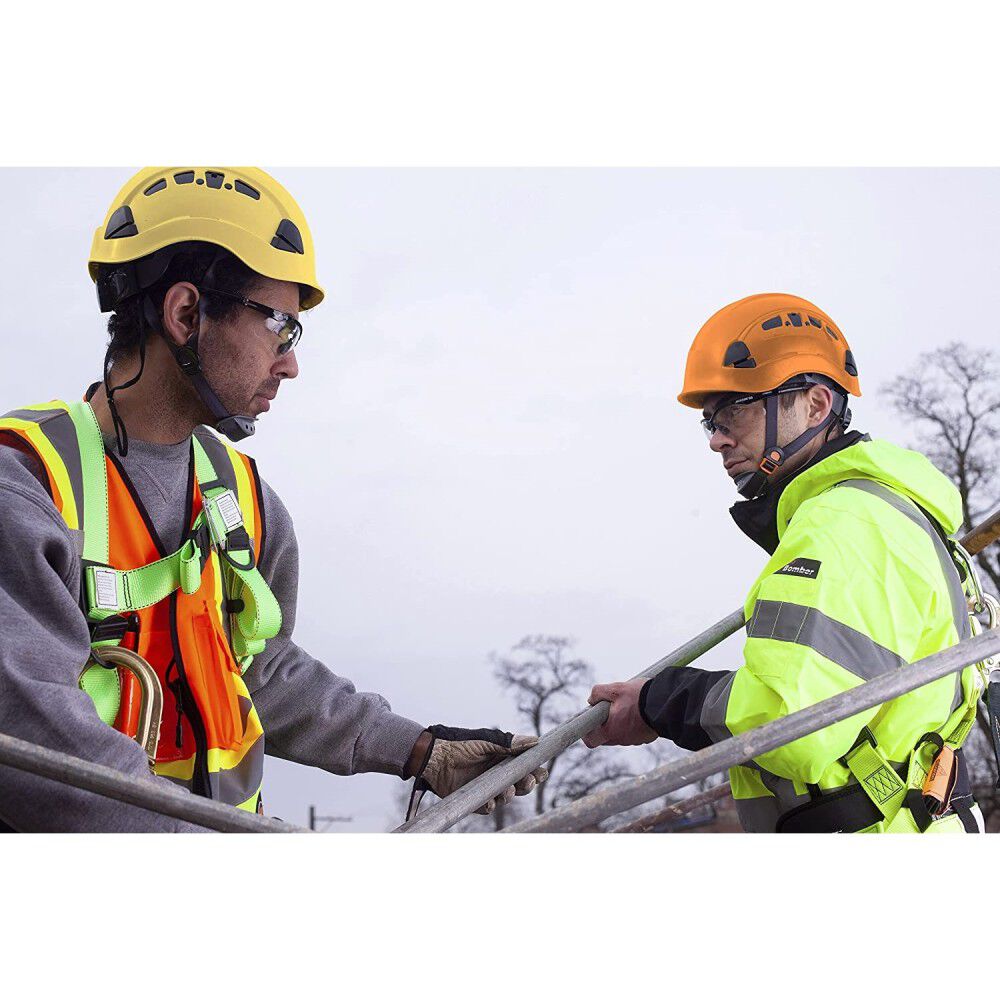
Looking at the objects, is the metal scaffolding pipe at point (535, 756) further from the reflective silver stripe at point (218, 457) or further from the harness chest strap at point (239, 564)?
the reflective silver stripe at point (218, 457)

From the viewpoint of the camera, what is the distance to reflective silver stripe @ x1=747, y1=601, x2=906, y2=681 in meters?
3.44

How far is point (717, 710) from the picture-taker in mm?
3695

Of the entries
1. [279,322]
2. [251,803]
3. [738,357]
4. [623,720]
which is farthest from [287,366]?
[738,357]

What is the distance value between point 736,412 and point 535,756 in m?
1.69

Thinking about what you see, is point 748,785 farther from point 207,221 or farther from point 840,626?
point 207,221

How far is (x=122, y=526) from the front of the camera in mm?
3551

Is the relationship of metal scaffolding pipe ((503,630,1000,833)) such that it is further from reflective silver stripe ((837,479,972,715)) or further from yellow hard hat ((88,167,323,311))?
yellow hard hat ((88,167,323,311))

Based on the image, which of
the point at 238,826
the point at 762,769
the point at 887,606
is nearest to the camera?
the point at 238,826

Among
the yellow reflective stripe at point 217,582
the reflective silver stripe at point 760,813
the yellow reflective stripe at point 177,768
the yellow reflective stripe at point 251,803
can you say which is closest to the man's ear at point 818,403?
the reflective silver stripe at point 760,813

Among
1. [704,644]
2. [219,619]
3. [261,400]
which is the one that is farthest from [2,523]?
[704,644]

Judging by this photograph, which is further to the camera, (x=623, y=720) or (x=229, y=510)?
(x=623, y=720)

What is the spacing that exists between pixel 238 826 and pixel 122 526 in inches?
50.4

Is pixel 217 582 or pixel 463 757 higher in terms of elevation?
pixel 217 582

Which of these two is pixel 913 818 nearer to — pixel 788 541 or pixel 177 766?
pixel 788 541
